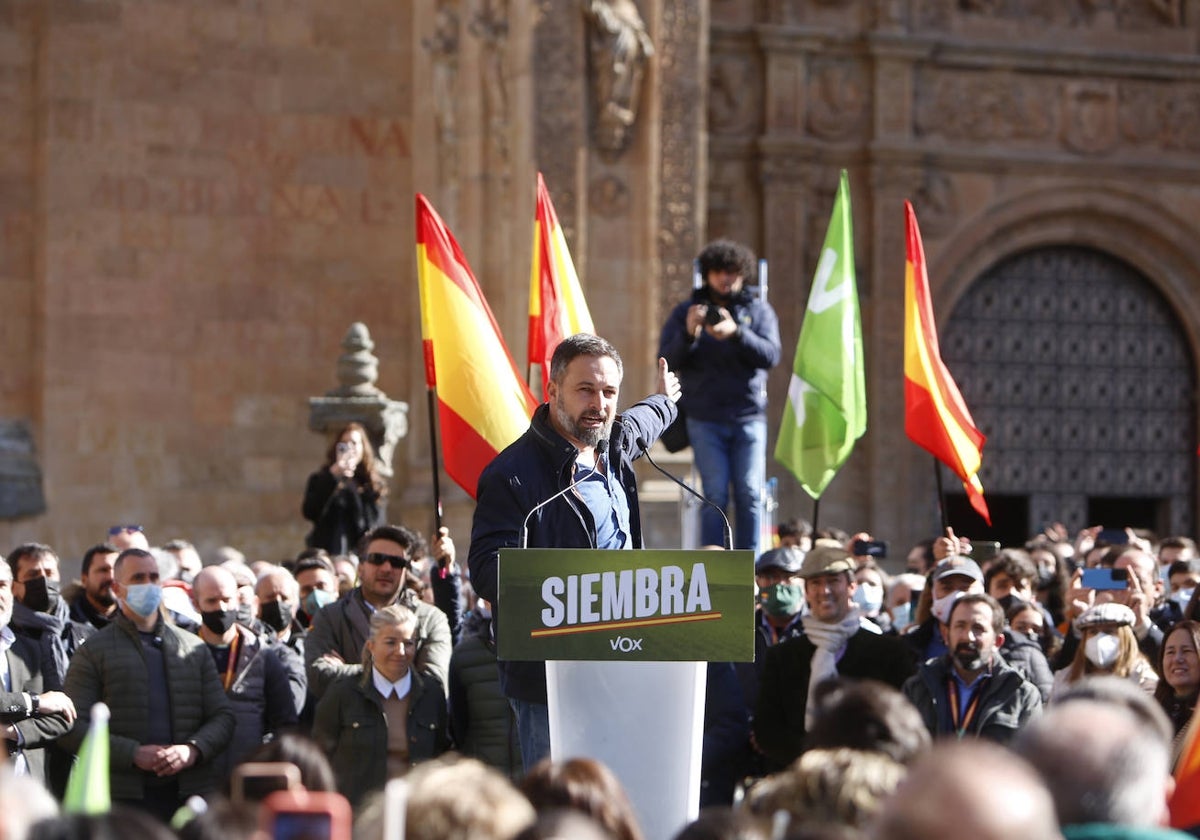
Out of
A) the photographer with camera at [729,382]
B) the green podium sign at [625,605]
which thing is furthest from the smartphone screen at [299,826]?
the photographer with camera at [729,382]

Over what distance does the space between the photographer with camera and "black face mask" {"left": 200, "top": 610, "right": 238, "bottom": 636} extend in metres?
3.58

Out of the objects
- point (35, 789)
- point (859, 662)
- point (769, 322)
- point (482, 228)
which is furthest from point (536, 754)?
point (482, 228)

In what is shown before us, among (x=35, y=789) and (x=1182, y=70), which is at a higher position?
(x=1182, y=70)

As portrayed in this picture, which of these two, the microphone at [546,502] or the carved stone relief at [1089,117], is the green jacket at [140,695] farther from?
the carved stone relief at [1089,117]

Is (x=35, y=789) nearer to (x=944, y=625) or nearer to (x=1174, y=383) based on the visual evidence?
(x=944, y=625)

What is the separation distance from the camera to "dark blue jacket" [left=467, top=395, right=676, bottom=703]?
695 centimetres

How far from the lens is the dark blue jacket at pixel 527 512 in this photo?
273 inches

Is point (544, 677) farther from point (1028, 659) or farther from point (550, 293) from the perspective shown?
point (550, 293)

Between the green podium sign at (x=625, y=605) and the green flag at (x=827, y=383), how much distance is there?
5796 mm

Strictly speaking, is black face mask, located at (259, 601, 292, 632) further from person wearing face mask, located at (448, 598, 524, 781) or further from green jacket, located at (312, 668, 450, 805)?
green jacket, located at (312, 668, 450, 805)

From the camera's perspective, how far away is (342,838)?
4.14 meters

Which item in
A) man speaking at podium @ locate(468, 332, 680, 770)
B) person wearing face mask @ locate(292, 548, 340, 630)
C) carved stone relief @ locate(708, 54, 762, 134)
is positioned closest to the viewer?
man speaking at podium @ locate(468, 332, 680, 770)

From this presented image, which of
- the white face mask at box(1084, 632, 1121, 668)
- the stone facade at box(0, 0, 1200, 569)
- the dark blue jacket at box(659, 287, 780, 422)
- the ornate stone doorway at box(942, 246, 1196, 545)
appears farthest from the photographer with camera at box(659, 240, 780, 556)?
the ornate stone doorway at box(942, 246, 1196, 545)

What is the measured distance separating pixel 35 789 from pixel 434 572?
5.27 meters
